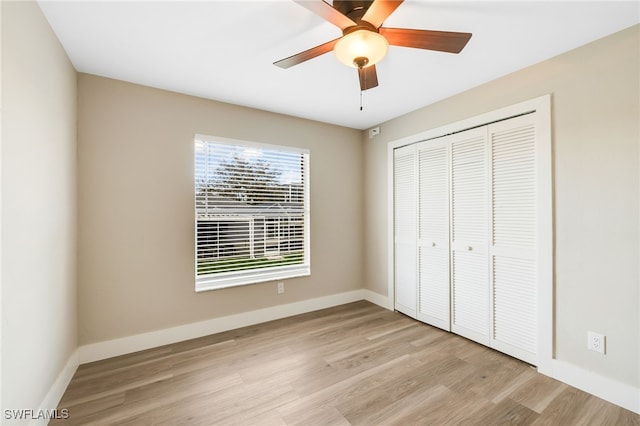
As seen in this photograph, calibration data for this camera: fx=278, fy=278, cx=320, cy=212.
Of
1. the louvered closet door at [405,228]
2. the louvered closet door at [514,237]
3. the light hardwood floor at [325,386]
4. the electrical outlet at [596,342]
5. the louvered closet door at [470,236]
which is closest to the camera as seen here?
the light hardwood floor at [325,386]

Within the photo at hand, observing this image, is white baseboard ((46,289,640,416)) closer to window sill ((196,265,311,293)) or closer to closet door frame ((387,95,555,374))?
closet door frame ((387,95,555,374))

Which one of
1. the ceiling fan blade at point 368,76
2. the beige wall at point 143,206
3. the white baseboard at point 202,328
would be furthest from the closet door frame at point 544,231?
the beige wall at point 143,206

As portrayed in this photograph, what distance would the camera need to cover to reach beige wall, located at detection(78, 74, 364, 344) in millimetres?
2410

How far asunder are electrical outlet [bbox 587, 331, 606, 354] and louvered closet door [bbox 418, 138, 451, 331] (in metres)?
1.12

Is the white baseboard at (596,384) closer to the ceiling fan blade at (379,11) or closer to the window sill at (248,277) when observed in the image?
the window sill at (248,277)

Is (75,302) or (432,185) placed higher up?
(432,185)

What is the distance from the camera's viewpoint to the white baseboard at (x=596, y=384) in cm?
180

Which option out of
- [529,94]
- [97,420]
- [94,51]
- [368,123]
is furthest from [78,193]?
[529,94]

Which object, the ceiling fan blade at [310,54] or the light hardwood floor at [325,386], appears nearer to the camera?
the ceiling fan blade at [310,54]

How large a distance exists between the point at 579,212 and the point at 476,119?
3.81 feet

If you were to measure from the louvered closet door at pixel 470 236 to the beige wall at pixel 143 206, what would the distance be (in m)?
2.00

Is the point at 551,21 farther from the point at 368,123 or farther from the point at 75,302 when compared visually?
the point at 75,302

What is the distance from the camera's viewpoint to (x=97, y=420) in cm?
172

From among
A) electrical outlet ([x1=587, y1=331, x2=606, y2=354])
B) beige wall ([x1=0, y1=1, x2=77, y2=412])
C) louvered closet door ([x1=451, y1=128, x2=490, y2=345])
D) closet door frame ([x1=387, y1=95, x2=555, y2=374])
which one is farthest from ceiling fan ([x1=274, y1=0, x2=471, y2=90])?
electrical outlet ([x1=587, y1=331, x2=606, y2=354])
